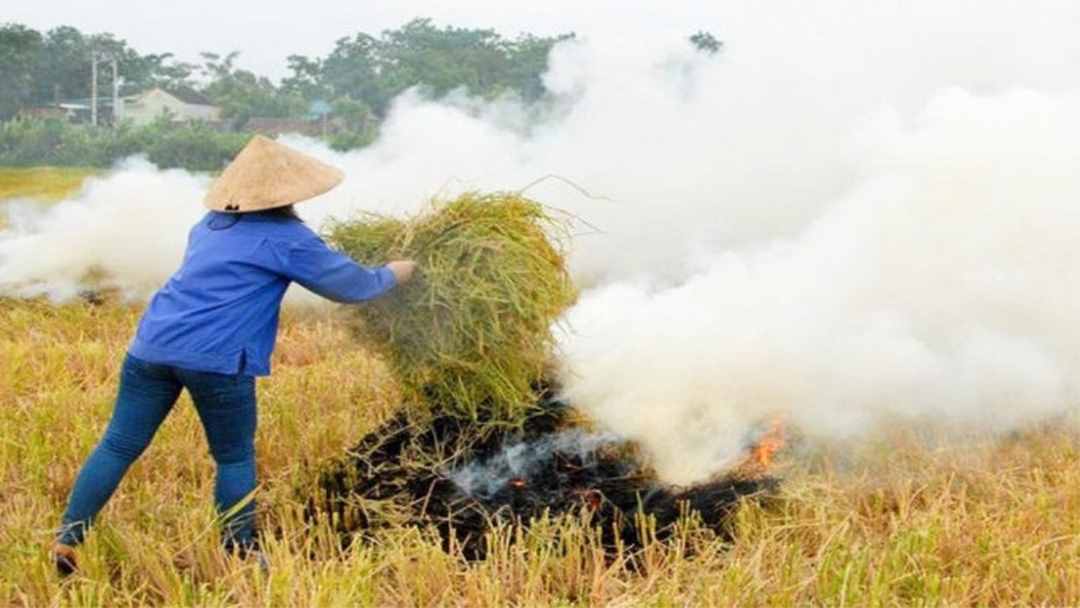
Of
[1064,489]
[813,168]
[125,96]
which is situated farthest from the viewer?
[125,96]

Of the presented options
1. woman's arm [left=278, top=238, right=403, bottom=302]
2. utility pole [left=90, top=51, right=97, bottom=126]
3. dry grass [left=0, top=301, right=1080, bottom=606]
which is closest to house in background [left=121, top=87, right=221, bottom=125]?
utility pole [left=90, top=51, right=97, bottom=126]

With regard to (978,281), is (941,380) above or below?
below

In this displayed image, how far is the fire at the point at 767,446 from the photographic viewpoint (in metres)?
4.69

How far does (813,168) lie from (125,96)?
113 ft

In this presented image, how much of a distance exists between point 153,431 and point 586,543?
1644 millimetres

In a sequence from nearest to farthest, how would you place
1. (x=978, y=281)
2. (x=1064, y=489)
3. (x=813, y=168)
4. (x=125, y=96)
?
(x=1064, y=489)
(x=978, y=281)
(x=813, y=168)
(x=125, y=96)

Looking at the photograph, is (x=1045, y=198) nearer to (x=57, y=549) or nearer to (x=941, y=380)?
(x=941, y=380)

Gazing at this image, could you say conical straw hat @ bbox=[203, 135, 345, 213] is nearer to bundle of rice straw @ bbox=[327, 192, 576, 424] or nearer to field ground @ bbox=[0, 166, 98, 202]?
bundle of rice straw @ bbox=[327, 192, 576, 424]

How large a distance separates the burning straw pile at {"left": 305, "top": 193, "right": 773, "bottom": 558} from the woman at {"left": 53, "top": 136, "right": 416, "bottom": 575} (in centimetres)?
46

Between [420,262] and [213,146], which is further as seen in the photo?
[213,146]

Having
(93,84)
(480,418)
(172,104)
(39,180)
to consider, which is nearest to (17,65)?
(93,84)

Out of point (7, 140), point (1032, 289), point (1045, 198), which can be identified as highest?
point (1045, 198)

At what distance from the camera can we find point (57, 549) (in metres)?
3.99

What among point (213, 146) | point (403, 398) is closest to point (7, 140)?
point (213, 146)
